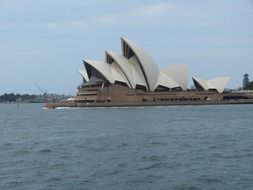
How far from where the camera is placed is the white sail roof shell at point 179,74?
74.4 metres

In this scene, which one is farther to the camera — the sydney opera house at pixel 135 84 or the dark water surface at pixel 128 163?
the sydney opera house at pixel 135 84

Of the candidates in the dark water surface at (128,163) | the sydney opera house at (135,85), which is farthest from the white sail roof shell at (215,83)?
the dark water surface at (128,163)

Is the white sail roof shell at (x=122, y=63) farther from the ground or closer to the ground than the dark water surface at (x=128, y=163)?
farther from the ground

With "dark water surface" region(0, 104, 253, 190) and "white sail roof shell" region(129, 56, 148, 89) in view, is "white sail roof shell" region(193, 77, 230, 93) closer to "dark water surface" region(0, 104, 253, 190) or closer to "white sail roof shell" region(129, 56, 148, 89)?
"white sail roof shell" region(129, 56, 148, 89)

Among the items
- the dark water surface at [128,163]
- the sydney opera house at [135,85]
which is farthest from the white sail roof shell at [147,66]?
the dark water surface at [128,163]

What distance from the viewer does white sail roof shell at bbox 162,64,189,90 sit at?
7438 cm

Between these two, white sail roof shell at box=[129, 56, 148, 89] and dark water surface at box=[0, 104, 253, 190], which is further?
A: white sail roof shell at box=[129, 56, 148, 89]

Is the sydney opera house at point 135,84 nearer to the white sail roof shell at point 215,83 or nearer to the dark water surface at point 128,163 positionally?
the white sail roof shell at point 215,83

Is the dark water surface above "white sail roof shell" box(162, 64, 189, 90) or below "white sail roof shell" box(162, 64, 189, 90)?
below

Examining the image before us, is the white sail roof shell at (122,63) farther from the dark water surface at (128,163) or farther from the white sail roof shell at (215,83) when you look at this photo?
the dark water surface at (128,163)

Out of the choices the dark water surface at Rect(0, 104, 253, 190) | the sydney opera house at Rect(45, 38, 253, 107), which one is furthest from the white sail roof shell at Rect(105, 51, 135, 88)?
the dark water surface at Rect(0, 104, 253, 190)

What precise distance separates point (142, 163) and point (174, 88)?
2389 inches

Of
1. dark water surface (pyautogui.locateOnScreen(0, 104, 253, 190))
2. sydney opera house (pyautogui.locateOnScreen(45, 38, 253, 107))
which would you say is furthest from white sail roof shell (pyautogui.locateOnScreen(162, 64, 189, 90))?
dark water surface (pyautogui.locateOnScreen(0, 104, 253, 190))

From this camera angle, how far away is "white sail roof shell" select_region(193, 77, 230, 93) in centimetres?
7812
